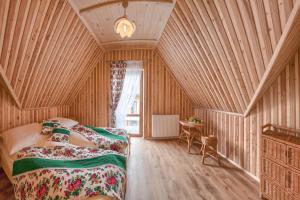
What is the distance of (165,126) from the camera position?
582 cm

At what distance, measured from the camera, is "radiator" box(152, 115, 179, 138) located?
5.79 m

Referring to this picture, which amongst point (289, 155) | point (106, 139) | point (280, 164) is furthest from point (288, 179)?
point (106, 139)

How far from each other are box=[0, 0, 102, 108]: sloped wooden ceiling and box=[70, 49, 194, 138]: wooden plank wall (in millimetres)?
1166

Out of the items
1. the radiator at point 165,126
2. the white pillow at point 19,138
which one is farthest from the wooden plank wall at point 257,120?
the white pillow at point 19,138

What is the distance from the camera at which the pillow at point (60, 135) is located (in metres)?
3.09

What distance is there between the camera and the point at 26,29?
8.32 ft

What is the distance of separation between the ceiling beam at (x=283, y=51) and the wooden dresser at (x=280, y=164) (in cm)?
58

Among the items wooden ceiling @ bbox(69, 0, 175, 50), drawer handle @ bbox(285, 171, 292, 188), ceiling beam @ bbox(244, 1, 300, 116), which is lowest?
drawer handle @ bbox(285, 171, 292, 188)

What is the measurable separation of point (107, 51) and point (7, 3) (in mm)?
3732

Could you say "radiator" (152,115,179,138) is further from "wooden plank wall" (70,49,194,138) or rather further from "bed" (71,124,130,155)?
"bed" (71,124,130,155)

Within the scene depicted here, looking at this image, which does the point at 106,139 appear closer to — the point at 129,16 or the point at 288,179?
the point at 129,16

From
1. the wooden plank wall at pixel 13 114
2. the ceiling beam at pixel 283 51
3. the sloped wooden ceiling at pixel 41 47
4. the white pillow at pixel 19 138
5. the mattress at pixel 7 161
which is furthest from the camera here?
the wooden plank wall at pixel 13 114

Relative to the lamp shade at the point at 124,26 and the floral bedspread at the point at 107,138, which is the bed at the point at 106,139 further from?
the lamp shade at the point at 124,26

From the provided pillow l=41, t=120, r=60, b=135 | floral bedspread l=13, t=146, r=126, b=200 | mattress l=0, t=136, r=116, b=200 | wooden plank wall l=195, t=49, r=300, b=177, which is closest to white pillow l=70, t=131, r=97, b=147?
mattress l=0, t=136, r=116, b=200
